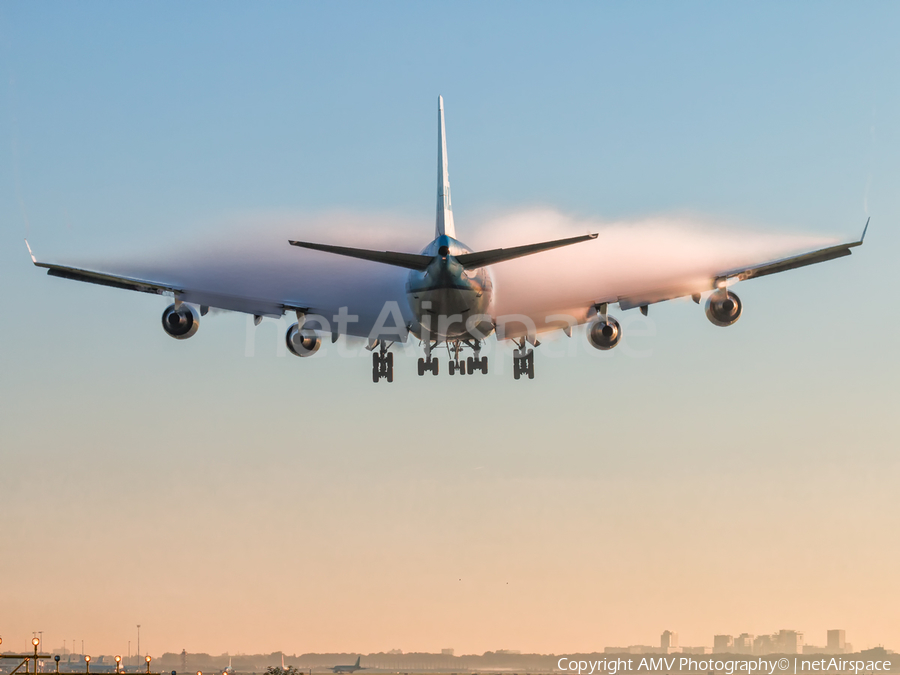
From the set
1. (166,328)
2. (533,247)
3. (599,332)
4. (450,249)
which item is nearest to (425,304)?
(450,249)

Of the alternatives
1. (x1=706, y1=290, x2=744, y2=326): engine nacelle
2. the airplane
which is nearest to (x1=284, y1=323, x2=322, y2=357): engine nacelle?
the airplane

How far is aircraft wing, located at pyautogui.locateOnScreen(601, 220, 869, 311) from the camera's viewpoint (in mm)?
41031

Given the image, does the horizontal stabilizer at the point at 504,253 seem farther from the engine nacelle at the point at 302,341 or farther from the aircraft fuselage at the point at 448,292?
the engine nacelle at the point at 302,341

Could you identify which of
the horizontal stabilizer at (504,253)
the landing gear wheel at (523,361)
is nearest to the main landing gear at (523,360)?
the landing gear wheel at (523,361)

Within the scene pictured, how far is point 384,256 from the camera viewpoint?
3600cm

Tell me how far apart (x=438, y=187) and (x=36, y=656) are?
2956cm

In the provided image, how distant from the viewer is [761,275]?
4309 centimetres

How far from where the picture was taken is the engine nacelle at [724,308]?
139 ft

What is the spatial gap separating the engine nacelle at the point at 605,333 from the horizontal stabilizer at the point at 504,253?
27.6ft

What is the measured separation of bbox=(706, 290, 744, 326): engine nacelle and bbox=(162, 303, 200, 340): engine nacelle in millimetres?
22148

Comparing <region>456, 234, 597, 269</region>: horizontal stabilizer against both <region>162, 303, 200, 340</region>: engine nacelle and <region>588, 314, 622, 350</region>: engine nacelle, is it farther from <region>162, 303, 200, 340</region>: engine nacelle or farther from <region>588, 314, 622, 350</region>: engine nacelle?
<region>162, 303, 200, 340</region>: engine nacelle

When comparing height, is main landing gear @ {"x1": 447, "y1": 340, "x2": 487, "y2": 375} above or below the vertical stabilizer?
below

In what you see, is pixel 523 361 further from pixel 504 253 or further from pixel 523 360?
pixel 504 253

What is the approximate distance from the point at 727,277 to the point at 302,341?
19.8m
